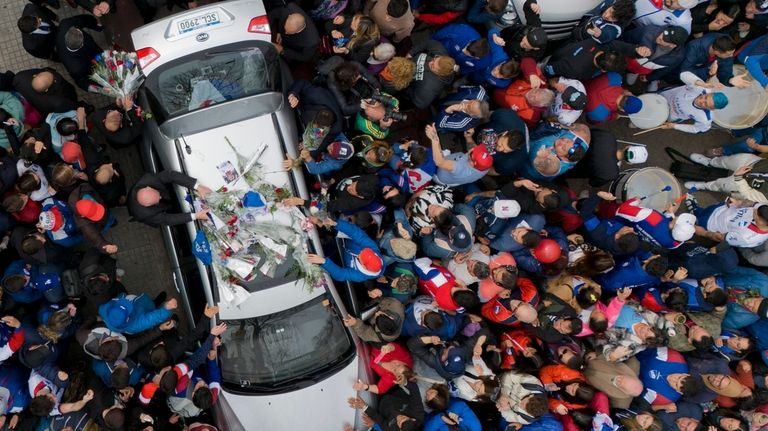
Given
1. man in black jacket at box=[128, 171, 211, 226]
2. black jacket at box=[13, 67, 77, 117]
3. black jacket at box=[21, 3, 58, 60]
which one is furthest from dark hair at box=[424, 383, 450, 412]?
black jacket at box=[21, 3, 58, 60]

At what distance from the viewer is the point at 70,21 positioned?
5172mm

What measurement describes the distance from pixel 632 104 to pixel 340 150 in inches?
114

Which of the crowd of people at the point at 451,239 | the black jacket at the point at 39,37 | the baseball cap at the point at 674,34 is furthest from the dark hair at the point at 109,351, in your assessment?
the baseball cap at the point at 674,34

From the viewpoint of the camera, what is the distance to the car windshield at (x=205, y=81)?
519cm

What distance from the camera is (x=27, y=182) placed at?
472 centimetres

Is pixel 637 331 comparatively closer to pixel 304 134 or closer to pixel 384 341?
pixel 384 341

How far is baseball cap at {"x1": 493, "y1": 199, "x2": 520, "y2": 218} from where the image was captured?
5191mm

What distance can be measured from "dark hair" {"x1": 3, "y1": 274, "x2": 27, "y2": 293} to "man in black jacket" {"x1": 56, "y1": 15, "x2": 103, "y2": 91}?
1.88 metres

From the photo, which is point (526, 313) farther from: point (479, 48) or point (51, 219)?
point (51, 219)

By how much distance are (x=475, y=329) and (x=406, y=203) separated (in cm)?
139

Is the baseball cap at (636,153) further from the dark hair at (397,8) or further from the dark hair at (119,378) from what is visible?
the dark hair at (119,378)

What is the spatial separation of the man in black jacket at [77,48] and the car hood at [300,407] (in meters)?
3.29

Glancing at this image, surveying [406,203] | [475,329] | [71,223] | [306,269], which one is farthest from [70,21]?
→ [475,329]

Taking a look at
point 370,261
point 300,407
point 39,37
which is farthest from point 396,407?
point 39,37
